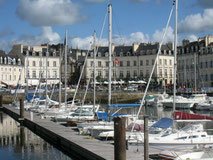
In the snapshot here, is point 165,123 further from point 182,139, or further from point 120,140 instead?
point 120,140

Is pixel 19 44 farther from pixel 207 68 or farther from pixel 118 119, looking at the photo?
pixel 118 119

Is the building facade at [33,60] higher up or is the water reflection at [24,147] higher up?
the building facade at [33,60]

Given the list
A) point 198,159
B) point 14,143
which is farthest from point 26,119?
point 198,159

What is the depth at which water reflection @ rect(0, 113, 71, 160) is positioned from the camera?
20761mm

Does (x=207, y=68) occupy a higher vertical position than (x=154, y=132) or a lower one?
higher

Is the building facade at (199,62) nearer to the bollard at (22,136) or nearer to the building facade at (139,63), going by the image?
the building facade at (139,63)

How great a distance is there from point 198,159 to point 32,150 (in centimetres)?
1208

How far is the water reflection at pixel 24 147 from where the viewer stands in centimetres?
2076

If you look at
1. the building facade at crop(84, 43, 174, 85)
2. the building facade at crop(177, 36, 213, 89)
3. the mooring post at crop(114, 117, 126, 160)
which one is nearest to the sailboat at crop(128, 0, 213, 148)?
the mooring post at crop(114, 117, 126, 160)

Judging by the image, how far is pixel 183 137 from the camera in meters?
18.6

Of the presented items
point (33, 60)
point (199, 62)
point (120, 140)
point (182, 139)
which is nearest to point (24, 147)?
point (182, 139)

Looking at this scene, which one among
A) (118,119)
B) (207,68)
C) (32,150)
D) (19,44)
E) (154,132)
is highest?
(19,44)

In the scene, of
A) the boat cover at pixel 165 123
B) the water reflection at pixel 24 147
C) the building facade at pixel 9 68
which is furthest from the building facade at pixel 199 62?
the boat cover at pixel 165 123

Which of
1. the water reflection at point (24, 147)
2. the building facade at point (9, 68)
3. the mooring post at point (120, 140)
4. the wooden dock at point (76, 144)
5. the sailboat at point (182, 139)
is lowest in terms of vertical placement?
the water reflection at point (24, 147)
